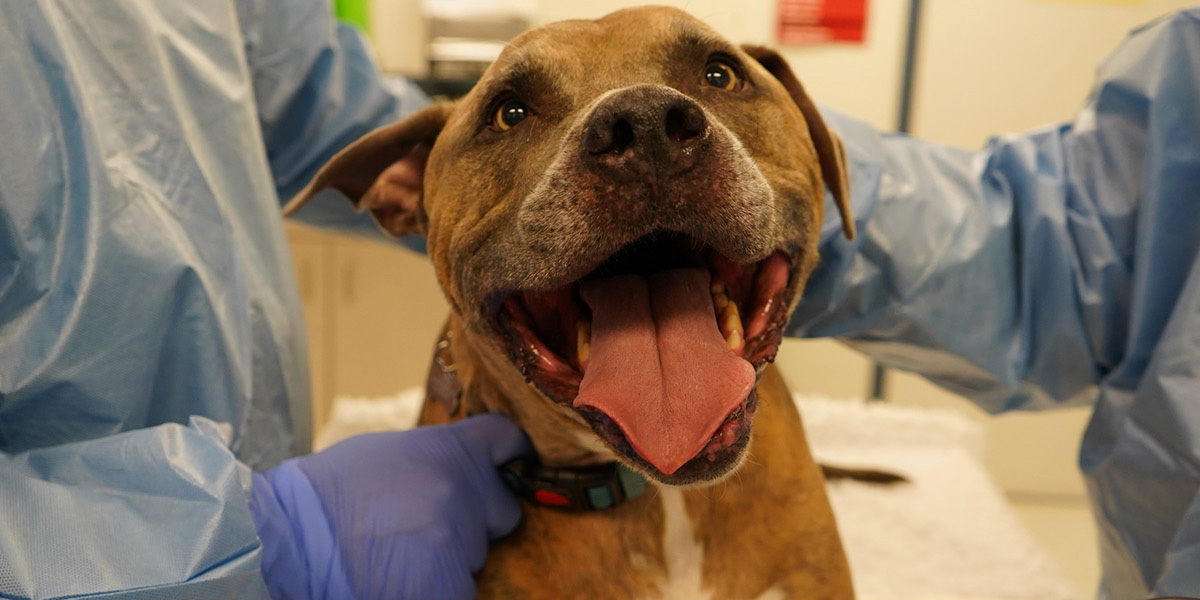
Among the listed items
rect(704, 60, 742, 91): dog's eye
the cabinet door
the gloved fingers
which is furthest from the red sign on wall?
the gloved fingers

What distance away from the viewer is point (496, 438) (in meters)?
1.46

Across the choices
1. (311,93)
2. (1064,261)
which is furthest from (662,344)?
(311,93)

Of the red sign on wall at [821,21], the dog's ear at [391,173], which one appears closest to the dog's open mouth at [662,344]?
the dog's ear at [391,173]

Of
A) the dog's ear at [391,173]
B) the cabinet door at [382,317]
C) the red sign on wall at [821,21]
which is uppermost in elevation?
the dog's ear at [391,173]

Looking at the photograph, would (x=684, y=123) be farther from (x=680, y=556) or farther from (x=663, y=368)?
(x=680, y=556)

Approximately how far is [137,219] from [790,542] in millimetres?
1095

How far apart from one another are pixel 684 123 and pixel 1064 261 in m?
1.03

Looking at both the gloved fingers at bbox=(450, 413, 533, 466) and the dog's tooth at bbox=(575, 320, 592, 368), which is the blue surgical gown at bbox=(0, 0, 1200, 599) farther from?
the dog's tooth at bbox=(575, 320, 592, 368)

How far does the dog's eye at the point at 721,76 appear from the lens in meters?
1.35

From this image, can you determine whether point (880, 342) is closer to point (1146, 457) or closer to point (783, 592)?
point (1146, 457)

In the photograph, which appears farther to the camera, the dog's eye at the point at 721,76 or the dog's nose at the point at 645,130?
the dog's eye at the point at 721,76

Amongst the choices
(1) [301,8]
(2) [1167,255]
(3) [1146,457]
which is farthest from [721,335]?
(1) [301,8]

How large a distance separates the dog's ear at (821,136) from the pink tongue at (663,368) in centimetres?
38

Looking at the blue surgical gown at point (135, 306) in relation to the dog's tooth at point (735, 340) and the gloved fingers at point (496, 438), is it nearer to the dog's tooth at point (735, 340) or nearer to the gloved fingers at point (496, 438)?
the gloved fingers at point (496, 438)
